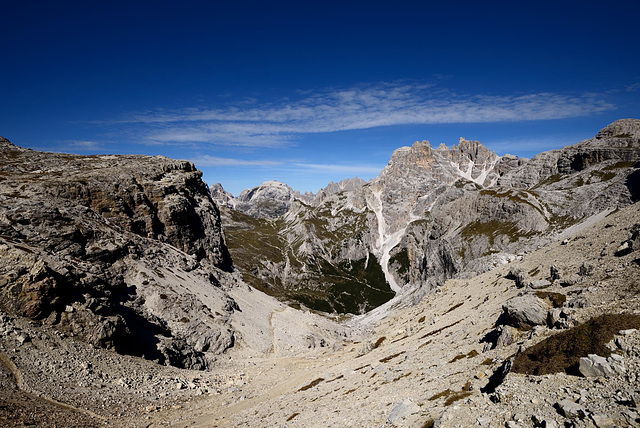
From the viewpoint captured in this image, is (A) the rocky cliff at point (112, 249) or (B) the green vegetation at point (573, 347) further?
(A) the rocky cliff at point (112, 249)

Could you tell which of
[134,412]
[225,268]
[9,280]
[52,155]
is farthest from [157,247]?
[52,155]

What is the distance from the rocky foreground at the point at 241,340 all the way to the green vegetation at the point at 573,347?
10 centimetres

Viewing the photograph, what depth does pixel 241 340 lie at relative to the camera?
7300cm

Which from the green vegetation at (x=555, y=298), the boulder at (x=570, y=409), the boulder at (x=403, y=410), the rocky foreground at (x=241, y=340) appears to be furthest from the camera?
the green vegetation at (x=555, y=298)

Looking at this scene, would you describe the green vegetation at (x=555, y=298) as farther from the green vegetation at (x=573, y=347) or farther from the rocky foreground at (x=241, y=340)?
the green vegetation at (x=573, y=347)

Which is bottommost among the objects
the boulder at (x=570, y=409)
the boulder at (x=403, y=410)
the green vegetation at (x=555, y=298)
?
the boulder at (x=403, y=410)

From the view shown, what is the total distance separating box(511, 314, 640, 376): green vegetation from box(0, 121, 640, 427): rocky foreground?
0.32 feet

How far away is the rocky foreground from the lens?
16281 millimetres

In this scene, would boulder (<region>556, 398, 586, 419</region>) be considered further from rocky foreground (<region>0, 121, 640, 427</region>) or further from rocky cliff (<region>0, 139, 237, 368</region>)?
rocky cliff (<region>0, 139, 237, 368</region>)

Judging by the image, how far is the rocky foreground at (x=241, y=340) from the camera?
16281mm

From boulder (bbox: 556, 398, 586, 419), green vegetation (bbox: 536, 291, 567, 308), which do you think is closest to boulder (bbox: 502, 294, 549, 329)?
green vegetation (bbox: 536, 291, 567, 308)

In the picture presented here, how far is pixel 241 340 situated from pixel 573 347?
68864 mm

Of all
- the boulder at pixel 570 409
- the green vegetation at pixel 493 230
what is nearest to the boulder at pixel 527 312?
the boulder at pixel 570 409

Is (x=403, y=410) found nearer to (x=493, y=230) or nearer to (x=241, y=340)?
(x=241, y=340)
